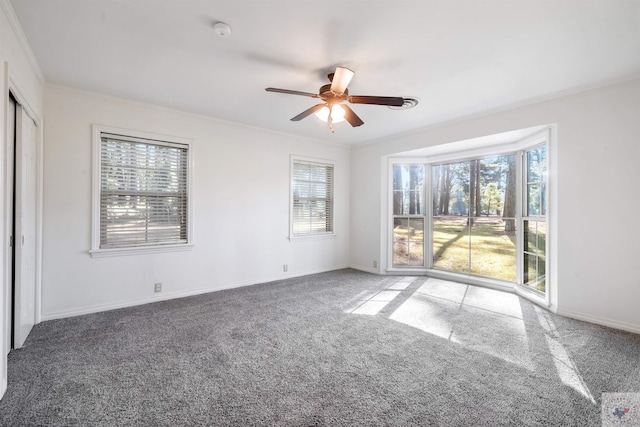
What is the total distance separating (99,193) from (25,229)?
2.63ft

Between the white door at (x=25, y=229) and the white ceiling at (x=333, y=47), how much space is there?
0.70 metres

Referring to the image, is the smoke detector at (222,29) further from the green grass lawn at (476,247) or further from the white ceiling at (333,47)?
the green grass lawn at (476,247)

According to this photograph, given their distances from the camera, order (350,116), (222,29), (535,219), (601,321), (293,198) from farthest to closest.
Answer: (293,198), (535,219), (601,321), (350,116), (222,29)

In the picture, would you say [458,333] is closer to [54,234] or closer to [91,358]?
[91,358]

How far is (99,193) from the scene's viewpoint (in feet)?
11.1

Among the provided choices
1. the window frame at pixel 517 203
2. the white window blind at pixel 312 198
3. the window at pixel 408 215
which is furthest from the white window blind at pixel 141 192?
the window at pixel 408 215

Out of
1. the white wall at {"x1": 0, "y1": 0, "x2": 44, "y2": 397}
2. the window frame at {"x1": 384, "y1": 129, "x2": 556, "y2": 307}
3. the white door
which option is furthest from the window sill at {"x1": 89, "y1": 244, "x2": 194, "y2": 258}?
the window frame at {"x1": 384, "y1": 129, "x2": 556, "y2": 307}

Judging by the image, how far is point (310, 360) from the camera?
235cm

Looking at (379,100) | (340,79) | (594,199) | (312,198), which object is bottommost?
(594,199)

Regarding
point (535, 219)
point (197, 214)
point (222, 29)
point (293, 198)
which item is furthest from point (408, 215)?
point (222, 29)

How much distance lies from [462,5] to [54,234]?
4.28 meters

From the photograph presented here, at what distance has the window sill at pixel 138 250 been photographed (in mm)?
3371

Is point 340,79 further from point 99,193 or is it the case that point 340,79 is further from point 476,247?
point 476,247

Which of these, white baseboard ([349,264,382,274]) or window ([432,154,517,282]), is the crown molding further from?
window ([432,154,517,282])
